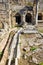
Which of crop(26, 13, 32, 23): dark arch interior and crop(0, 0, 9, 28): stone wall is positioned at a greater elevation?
crop(0, 0, 9, 28): stone wall

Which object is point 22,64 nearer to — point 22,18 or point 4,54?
point 4,54

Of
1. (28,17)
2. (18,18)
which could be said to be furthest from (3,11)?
(28,17)

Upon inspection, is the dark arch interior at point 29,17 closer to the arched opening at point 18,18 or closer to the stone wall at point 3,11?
the arched opening at point 18,18

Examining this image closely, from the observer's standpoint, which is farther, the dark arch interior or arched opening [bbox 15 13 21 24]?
the dark arch interior

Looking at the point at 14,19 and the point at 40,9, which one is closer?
the point at 14,19

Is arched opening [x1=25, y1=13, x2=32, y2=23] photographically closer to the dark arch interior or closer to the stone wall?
the dark arch interior

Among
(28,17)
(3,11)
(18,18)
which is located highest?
(3,11)

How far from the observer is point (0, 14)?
87.0ft

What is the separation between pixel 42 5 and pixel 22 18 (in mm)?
7676

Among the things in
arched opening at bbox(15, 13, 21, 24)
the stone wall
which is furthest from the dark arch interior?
the stone wall

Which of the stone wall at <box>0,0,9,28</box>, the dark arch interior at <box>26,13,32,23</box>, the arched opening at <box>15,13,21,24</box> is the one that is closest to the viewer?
the stone wall at <box>0,0,9,28</box>

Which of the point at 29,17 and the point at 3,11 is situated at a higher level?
the point at 3,11

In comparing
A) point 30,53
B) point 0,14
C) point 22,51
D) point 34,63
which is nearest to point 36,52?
point 30,53

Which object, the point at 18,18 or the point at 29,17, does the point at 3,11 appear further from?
the point at 29,17
